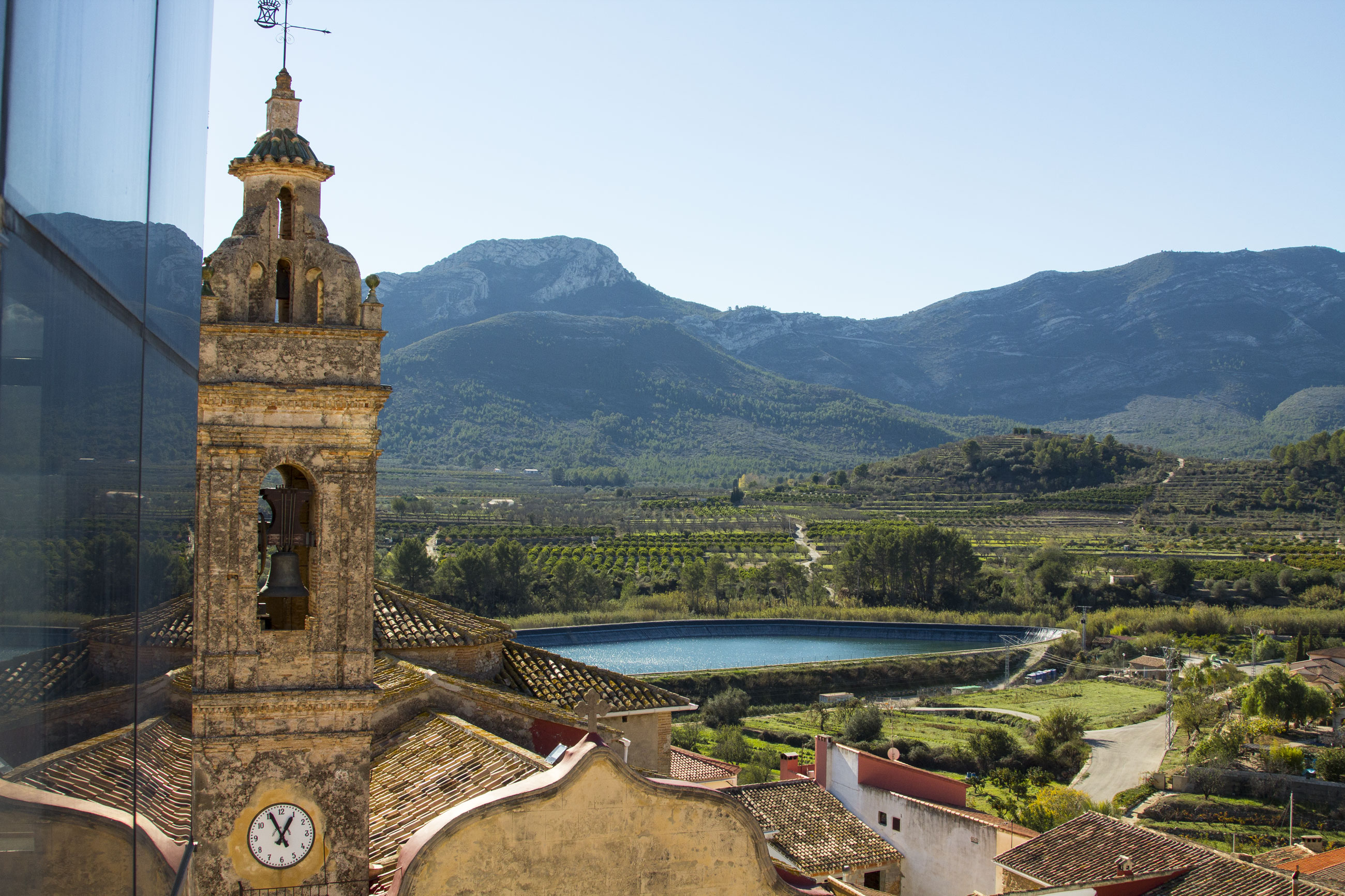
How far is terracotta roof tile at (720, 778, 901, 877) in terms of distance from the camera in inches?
661

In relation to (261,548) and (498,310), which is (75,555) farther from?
(498,310)

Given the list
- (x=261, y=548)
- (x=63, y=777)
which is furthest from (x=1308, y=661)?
(x=63, y=777)

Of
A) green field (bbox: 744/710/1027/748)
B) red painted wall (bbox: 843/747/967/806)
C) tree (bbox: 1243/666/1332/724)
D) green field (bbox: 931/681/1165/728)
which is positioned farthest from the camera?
green field (bbox: 931/681/1165/728)

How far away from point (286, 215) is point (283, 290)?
500 mm

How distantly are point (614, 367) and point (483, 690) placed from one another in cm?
14504

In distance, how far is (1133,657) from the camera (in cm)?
4662

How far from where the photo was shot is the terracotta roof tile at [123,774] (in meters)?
2.38

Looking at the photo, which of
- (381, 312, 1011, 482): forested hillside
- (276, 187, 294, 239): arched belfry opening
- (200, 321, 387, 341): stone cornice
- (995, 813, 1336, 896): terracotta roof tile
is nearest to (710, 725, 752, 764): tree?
(995, 813, 1336, 896): terracotta roof tile

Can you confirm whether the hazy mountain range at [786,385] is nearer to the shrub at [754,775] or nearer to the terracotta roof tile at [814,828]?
the shrub at [754,775]

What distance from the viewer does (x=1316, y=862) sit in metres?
18.9

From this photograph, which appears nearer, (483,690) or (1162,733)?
(483,690)

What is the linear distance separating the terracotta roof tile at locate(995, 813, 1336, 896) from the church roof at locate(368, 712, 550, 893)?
9.73 metres

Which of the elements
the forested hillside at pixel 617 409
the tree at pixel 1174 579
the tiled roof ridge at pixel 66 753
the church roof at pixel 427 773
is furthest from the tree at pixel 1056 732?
the forested hillside at pixel 617 409

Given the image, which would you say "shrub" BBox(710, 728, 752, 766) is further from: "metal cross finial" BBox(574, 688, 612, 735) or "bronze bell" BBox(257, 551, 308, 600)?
"bronze bell" BBox(257, 551, 308, 600)
